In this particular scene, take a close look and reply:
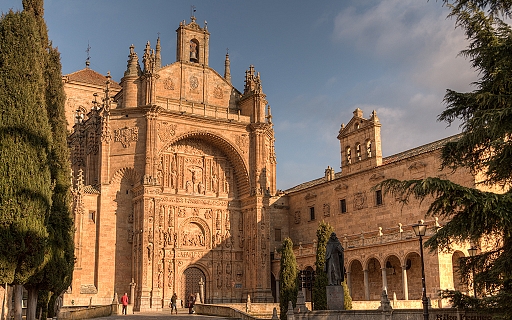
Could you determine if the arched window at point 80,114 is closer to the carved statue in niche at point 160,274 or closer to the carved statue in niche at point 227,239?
the carved statue in niche at point 160,274

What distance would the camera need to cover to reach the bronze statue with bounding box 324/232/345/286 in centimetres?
2153

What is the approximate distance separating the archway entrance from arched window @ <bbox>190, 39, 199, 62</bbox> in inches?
642

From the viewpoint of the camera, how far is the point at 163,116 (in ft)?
134

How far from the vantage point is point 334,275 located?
70.8 feet

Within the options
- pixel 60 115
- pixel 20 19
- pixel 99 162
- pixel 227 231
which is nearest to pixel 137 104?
pixel 99 162

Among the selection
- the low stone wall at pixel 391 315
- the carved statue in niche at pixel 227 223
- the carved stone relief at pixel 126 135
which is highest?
the carved stone relief at pixel 126 135

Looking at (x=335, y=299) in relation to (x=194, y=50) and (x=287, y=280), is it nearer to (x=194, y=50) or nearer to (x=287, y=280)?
(x=287, y=280)

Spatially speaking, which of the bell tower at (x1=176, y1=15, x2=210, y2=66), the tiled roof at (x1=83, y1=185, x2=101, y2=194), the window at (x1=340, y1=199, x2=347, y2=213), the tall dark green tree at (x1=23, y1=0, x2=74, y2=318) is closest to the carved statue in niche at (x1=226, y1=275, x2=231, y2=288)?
the window at (x1=340, y1=199, x2=347, y2=213)

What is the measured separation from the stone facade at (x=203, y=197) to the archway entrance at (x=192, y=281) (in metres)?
0.07

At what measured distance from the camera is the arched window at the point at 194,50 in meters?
45.2

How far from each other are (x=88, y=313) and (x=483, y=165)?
22.8m

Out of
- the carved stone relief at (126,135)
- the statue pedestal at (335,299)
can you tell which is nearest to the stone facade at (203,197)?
the carved stone relief at (126,135)

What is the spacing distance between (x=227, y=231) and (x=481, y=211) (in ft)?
109

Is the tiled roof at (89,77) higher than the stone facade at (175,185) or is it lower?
higher
